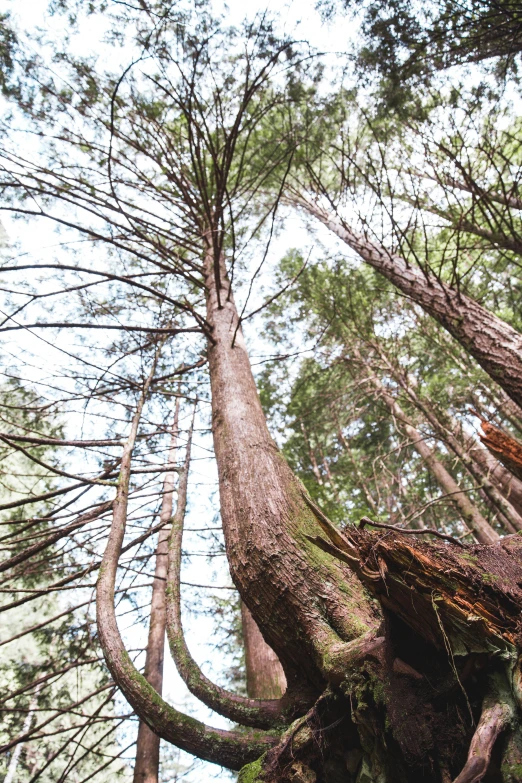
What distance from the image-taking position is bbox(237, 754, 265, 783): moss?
4.20 ft

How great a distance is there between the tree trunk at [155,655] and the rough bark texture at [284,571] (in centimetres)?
113

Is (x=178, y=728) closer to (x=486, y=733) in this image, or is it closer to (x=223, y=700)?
(x=223, y=700)

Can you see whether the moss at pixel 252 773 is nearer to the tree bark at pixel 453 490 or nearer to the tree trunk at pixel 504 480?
the tree bark at pixel 453 490

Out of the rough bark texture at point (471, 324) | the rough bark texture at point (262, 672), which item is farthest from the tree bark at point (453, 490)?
the rough bark texture at point (262, 672)

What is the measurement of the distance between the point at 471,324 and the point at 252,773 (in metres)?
3.96

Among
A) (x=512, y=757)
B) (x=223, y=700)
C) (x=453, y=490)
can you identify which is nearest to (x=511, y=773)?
(x=512, y=757)

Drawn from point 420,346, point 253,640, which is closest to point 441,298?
point 253,640

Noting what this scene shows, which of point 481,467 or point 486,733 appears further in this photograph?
point 481,467

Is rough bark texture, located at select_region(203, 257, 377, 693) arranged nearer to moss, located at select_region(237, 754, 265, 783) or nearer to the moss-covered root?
moss, located at select_region(237, 754, 265, 783)

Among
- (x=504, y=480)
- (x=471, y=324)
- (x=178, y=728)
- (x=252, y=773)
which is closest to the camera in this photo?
(x=252, y=773)

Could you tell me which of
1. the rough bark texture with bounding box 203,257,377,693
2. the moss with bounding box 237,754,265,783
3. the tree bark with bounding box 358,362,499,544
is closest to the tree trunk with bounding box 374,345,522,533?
the tree bark with bounding box 358,362,499,544

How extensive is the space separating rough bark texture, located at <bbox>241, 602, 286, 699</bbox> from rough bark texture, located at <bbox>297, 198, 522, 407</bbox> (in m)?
3.24

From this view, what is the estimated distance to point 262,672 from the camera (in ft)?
13.4

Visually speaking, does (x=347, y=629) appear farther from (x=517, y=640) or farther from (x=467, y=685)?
(x=517, y=640)
